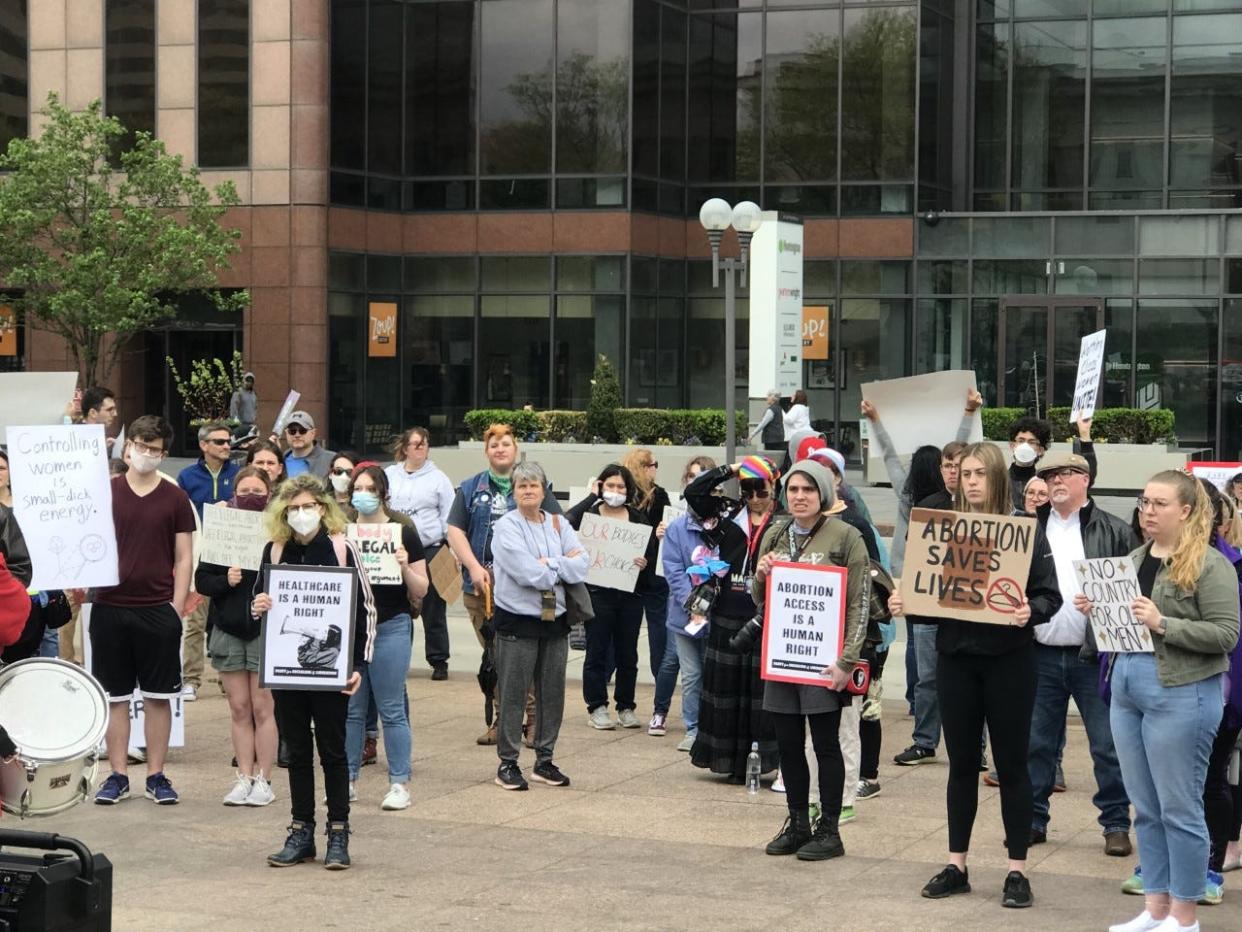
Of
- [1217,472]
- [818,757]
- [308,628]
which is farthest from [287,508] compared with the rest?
[1217,472]

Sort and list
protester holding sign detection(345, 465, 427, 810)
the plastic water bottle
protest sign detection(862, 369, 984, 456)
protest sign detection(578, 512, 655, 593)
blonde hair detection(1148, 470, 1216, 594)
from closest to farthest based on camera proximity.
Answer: blonde hair detection(1148, 470, 1216, 594), protester holding sign detection(345, 465, 427, 810), the plastic water bottle, protest sign detection(862, 369, 984, 456), protest sign detection(578, 512, 655, 593)

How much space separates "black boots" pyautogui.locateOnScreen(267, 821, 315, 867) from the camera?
29.0 feet

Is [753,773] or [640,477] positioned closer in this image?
[753,773]

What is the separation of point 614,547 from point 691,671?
1.09 metres

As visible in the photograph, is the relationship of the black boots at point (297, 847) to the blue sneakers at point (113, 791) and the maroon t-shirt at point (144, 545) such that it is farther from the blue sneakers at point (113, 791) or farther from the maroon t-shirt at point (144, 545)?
the maroon t-shirt at point (144, 545)

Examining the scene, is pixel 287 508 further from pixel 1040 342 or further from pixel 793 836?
pixel 1040 342

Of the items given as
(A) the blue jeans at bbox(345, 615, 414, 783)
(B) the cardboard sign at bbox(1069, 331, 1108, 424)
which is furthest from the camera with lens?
(B) the cardboard sign at bbox(1069, 331, 1108, 424)

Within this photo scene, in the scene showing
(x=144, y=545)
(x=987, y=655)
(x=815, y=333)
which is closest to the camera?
(x=987, y=655)

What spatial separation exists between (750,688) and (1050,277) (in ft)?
98.3

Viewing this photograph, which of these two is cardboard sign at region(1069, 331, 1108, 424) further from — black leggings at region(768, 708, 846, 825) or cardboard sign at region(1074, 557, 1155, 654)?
cardboard sign at region(1074, 557, 1155, 654)

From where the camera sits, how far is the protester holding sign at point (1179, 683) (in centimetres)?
734

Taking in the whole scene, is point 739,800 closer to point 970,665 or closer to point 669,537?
point 669,537

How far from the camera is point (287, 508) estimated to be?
29.7 feet

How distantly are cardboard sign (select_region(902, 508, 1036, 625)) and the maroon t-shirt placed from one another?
4307mm
